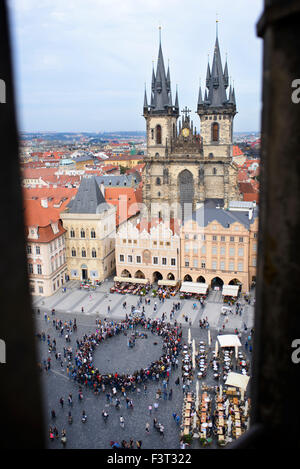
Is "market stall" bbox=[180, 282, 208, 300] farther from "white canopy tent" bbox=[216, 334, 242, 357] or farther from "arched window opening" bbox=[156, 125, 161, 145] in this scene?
"arched window opening" bbox=[156, 125, 161, 145]

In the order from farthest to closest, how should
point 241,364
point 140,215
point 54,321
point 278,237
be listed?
point 140,215 < point 54,321 < point 241,364 < point 278,237

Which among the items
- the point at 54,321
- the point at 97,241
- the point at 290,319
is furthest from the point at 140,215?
the point at 290,319

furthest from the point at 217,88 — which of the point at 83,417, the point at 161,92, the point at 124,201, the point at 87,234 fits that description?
the point at 83,417

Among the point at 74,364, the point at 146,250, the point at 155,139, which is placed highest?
the point at 155,139

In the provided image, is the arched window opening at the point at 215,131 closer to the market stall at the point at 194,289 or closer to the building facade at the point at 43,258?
the market stall at the point at 194,289

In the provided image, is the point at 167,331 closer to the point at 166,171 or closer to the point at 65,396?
the point at 65,396

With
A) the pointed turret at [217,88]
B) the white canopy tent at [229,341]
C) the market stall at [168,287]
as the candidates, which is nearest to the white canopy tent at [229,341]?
the white canopy tent at [229,341]
